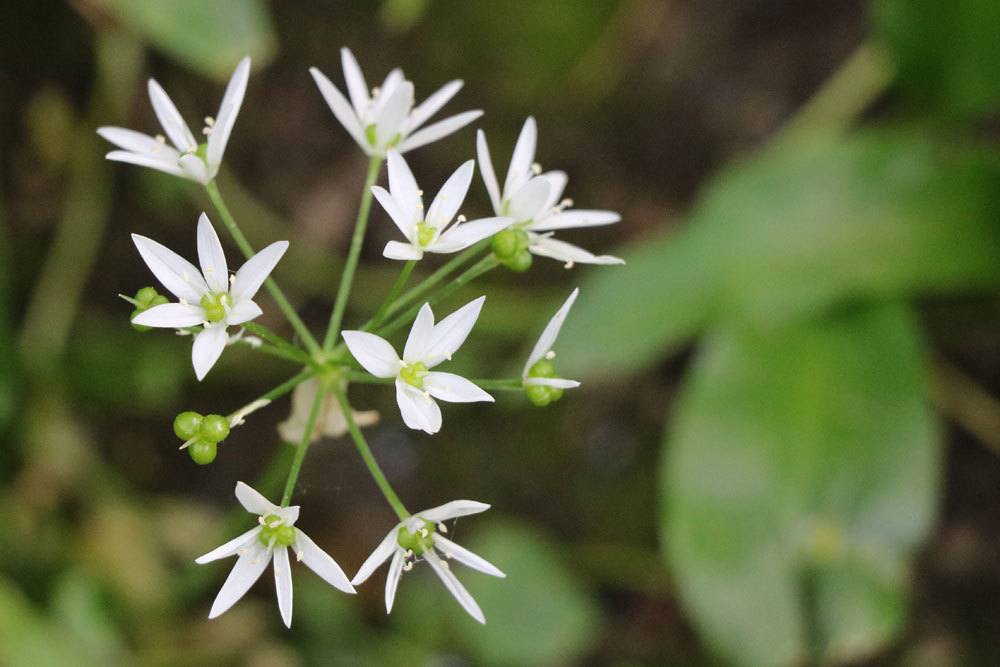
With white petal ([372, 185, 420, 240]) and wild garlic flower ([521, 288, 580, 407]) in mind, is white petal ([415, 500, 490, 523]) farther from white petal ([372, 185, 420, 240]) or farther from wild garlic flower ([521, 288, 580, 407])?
white petal ([372, 185, 420, 240])

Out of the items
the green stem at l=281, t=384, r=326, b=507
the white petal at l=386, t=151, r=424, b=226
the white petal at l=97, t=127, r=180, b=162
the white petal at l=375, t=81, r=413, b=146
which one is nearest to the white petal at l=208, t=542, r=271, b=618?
the green stem at l=281, t=384, r=326, b=507

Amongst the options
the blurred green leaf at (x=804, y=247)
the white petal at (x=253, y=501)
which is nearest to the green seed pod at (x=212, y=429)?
the white petal at (x=253, y=501)

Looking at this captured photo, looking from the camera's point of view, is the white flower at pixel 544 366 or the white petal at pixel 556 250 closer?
the white flower at pixel 544 366

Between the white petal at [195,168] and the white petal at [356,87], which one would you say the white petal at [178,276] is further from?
the white petal at [356,87]

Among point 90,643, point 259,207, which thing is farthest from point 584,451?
point 90,643

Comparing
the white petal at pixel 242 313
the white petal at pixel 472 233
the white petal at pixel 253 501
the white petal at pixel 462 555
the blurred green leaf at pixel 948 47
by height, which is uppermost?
the blurred green leaf at pixel 948 47

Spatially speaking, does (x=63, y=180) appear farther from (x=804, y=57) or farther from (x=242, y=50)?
(x=804, y=57)

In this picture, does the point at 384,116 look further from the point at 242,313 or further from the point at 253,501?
the point at 253,501
